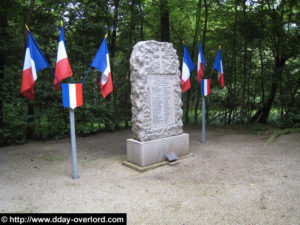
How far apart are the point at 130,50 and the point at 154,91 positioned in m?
4.61

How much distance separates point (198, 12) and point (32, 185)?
28.1 ft

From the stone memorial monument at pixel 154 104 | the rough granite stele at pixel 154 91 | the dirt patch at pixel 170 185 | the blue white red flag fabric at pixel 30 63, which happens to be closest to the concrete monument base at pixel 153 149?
the stone memorial monument at pixel 154 104

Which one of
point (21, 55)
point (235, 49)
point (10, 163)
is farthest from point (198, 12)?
point (10, 163)

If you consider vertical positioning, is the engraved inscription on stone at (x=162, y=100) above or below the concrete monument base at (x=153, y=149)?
above

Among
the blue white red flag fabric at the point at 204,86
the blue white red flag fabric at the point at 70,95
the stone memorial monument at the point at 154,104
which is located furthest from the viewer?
the blue white red flag fabric at the point at 204,86

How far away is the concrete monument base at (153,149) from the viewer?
16.0 ft

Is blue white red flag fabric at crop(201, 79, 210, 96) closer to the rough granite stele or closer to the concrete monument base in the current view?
the rough granite stele

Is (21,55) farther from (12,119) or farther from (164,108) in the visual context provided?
(164,108)

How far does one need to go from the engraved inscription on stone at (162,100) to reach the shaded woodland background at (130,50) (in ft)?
11.5

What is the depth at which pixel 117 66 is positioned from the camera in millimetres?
8781

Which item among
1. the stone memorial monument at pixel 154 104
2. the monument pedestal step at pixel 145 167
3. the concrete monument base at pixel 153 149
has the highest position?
the stone memorial monument at pixel 154 104

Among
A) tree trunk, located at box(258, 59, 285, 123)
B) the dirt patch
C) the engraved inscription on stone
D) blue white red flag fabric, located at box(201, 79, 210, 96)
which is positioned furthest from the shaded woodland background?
the engraved inscription on stone

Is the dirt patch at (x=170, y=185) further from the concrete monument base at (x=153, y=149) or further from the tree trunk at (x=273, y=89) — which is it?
the tree trunk at (x=273, y=89)

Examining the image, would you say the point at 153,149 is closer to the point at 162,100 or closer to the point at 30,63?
the point at 162,100
